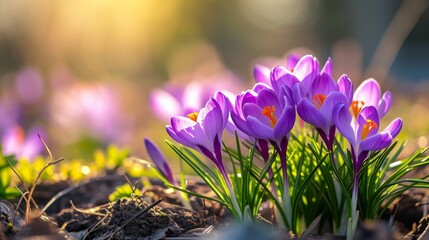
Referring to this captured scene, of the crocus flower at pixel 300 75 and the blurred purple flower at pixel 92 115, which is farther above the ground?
the crocus flower at pixel 300 75

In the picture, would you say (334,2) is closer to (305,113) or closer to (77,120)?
(77,120)

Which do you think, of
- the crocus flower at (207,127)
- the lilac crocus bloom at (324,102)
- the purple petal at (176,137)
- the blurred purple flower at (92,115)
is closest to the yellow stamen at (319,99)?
the lilac crocus bloom at (324,102)

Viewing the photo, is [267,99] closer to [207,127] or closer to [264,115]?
[264,115]

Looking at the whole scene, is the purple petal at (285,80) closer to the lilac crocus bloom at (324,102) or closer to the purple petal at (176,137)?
the lilac crocus bloom at (324,102)

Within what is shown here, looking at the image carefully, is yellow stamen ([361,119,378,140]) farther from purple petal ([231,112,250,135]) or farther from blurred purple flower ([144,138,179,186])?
blurred purple flower ([144,138,179,186])

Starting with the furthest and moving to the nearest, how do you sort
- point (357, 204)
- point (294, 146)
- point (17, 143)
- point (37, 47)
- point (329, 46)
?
1. point (329, 46)
2. point (37, 47)
3. point (17, 143)
4. point (294, 146)
5. point (357, 204)

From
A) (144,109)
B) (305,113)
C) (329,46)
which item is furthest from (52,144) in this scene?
(329,46)
